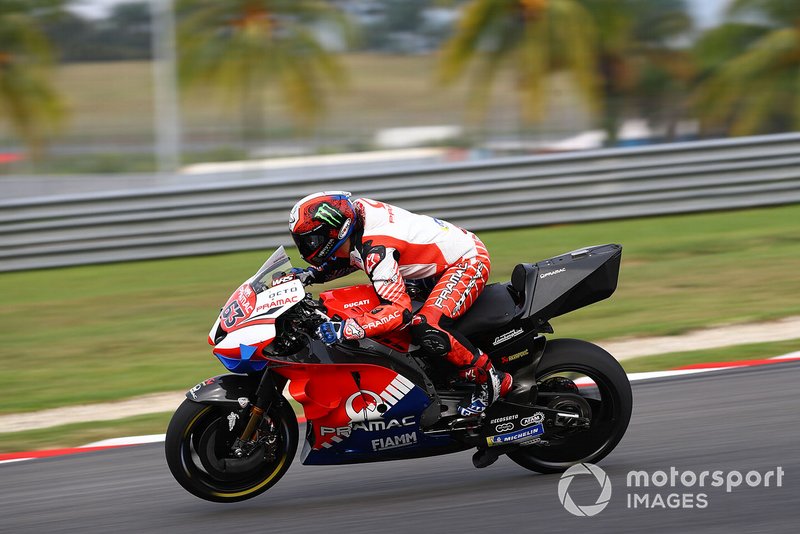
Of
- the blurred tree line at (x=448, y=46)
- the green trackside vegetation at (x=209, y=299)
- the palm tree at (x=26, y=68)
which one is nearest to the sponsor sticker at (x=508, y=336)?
the green trackside vegetation at (x=209, y=299)

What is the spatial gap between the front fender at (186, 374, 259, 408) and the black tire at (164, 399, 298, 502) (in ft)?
0.16

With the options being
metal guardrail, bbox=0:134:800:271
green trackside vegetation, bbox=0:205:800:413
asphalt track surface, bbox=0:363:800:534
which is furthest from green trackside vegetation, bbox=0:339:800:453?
metal guardrail, bbox=0:134:800:271

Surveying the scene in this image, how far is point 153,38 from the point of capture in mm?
18422

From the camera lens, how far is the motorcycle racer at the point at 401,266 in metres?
5.18

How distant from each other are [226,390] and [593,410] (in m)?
1.95

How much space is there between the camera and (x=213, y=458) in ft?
17.5

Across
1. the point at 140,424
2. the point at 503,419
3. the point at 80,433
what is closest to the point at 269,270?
the point at 503,419

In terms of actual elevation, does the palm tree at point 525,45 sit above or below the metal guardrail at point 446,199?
above

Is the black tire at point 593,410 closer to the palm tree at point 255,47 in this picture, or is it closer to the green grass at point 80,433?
the green grass at point 80,433

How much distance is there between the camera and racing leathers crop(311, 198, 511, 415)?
5172 millimetres

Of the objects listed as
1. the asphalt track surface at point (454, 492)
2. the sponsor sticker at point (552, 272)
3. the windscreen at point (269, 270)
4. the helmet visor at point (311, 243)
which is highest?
the helmet visor at point (311, 243)

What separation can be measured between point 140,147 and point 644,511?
45.7 feet

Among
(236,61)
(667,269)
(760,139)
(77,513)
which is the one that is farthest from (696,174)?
(236,61)

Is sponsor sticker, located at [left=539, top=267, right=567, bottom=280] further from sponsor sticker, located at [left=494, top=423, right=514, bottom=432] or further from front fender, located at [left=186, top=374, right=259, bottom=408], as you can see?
front fender, located at [left=186, top=374, right=259, bottom=408]
